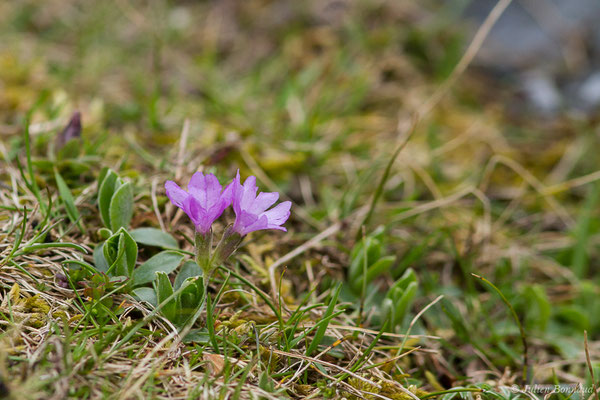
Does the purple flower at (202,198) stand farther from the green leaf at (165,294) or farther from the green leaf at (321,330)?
the green leaf at (321,330)

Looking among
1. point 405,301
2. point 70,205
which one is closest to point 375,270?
point 405,301

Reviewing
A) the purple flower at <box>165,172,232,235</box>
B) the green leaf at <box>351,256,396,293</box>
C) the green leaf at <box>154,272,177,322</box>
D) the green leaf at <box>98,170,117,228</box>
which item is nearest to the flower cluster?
the purple flower at <box>165,172,232,235</box>

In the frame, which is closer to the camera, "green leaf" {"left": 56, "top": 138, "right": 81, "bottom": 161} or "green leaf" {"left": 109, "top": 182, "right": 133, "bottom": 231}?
"green leaf" {"left": 109, "top": 182, "right": 133, "bottom": 231}

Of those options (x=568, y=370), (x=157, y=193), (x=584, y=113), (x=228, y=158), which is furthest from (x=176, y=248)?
(x=584, y=113)

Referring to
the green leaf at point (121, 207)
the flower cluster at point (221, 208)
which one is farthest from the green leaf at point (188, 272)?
the green leaf at point (121, 207)

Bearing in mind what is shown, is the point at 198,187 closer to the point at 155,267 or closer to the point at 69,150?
the point at 155,267

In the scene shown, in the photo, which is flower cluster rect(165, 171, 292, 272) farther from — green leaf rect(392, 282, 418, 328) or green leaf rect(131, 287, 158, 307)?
green leaf rect(392, 282, 418, 328)

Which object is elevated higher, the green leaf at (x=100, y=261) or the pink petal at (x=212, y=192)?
the pink petal at (x=212, y=192)
